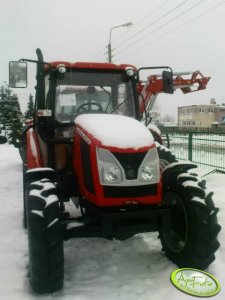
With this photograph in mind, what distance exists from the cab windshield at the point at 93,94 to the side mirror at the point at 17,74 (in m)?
0.54

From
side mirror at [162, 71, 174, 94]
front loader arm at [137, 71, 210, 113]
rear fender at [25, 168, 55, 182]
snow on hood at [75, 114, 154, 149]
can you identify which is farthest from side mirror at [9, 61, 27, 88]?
front loader arm at [137, 71, 210, 113]

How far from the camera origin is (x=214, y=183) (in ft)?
30.6

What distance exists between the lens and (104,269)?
4434 mm

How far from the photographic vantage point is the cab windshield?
192 inches

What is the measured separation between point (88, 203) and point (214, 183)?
5783 millimetres

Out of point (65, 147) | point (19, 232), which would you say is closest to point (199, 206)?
point (65, 147)

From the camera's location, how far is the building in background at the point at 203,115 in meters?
92.9

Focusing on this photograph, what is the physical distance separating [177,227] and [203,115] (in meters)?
Answer: 93.2

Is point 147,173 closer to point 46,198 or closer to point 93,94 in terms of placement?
point 46,198

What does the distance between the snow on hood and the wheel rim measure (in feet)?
2.91

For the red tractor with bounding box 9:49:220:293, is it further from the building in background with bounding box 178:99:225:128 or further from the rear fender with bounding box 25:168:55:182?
the building in background with bounding box 178:99:225:128

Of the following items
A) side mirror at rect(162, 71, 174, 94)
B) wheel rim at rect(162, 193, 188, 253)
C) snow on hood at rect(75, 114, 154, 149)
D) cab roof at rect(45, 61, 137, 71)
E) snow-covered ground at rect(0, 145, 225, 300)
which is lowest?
snow-covered ground at rect(0, 145, 225, 300)

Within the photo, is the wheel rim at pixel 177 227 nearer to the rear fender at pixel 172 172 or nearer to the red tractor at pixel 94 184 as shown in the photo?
the red tractor at pixel 94 184

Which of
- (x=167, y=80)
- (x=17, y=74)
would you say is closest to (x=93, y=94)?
(x=167, y=80)
